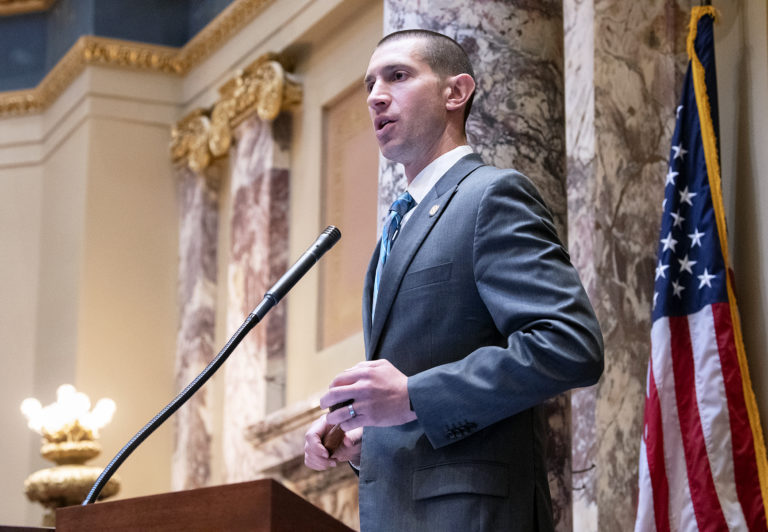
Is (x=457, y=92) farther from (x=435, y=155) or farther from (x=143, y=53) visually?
(x=143, y=53)

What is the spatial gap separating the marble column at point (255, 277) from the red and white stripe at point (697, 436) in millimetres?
4429

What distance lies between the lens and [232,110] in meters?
9.92

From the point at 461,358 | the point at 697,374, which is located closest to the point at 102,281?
the point at 697,374

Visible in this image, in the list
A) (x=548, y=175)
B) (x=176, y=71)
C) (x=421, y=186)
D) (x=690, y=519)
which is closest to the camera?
(x=421, y=186)

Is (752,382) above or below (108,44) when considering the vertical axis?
below

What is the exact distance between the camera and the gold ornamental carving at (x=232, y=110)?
30.7 ft

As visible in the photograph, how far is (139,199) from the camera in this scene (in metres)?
10.6

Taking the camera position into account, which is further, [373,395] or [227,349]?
[227,349]

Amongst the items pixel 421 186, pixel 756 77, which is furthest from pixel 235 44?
pixel 421 186

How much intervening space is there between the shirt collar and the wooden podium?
76cm

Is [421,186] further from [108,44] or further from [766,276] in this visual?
[108,44]

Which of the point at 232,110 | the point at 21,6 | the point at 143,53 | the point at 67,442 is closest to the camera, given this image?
the point at 67,442

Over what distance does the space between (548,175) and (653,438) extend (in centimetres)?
119

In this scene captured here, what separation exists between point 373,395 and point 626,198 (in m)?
3.18
